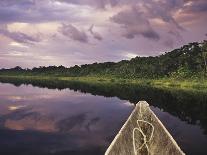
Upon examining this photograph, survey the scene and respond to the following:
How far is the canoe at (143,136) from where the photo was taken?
9398 millimetres

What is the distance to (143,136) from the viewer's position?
9.77 metres

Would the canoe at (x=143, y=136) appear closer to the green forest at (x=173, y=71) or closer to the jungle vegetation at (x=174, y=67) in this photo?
the green forest at (x=173, y=71)

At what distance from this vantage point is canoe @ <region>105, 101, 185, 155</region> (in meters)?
9.40

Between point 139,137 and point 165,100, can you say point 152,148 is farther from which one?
point 165,100

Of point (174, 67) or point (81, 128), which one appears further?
point (174, 67)

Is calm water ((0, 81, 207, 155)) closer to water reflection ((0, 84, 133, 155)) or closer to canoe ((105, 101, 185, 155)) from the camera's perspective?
water reflection ((0, 84, 133, 155))

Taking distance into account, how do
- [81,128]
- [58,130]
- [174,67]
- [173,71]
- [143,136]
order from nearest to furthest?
1. [143,136]
2. [58,130]
3. [81,128]
4. [173,71]
5. [174,67]

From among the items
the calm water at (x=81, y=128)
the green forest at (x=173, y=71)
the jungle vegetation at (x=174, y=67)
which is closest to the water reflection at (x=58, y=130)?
the calm water at (x=81, y=128)

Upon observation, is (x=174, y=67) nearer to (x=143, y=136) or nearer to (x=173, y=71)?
(x=173, y=71)

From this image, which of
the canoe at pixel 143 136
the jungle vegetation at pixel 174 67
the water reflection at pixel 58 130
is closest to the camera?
the canoe at pixel 143 136

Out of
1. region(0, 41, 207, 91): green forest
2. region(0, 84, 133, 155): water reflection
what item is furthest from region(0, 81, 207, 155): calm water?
region(0, 41, 207, 91): green forest

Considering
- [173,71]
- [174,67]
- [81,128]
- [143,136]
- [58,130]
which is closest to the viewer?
[143,136]

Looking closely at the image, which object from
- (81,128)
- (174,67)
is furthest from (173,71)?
(81,128)

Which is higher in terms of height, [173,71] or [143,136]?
[173,71]
